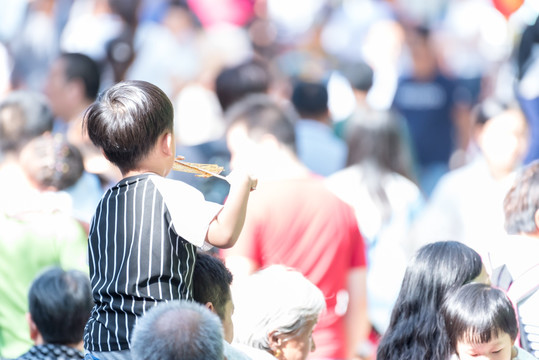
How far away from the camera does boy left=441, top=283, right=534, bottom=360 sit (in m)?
2.93

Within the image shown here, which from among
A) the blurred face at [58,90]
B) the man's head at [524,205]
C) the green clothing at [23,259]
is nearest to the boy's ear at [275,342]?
the man's head at [524,205]

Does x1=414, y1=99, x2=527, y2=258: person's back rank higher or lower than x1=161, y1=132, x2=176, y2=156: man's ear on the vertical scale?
lower

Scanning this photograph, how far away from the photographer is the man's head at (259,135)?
4.71 m

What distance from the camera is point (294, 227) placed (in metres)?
4.51

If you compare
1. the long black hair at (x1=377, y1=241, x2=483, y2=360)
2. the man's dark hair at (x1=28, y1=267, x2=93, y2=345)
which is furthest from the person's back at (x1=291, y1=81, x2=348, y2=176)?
the long black hair at (x1=377, y1=241, x2=483, y2=360)

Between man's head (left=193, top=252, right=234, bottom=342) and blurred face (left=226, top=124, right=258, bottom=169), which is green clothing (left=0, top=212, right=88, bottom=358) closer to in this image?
blurred face (left=226, top=124, right=258, bottom=169)

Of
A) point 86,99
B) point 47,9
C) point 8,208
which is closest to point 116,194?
point 8,208

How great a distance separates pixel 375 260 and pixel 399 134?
0.87 meters

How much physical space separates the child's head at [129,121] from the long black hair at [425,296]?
1.02m

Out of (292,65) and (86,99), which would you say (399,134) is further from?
(292,65)

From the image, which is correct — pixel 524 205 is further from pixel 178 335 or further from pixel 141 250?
pixel 178 335

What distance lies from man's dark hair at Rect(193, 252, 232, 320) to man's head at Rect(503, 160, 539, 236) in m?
1.36

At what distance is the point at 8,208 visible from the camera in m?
4.49

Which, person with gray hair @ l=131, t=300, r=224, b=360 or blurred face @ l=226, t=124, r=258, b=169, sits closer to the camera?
Answer: person with gray hair @ l=131, t=300, r=224, b=360
